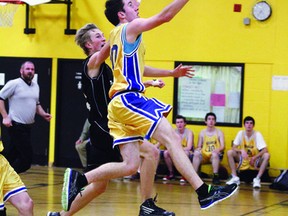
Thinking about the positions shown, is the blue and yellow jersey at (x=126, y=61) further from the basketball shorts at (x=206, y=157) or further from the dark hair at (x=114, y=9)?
the basketball shorts at (x=206, y=157)

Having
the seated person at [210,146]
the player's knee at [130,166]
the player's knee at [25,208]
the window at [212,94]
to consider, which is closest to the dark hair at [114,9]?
the player's knee at [130,166]

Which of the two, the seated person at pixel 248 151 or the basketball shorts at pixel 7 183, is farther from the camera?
the seated person at pixel 248 151

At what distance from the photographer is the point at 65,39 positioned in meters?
15.1

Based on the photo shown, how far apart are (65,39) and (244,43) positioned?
3.88 m

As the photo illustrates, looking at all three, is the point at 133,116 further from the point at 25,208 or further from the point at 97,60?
the point at 25,208

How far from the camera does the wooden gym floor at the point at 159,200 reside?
360 inches

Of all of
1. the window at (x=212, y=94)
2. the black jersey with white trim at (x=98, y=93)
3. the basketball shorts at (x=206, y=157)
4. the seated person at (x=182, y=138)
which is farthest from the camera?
the window at (x=212, y=94)

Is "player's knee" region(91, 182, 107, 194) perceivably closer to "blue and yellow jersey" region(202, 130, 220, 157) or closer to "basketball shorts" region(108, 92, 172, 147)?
"basketball shorts" region(108, 92, 172, 147)

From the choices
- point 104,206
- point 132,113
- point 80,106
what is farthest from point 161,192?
point 132,113

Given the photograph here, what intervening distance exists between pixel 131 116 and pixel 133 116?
0.06ft

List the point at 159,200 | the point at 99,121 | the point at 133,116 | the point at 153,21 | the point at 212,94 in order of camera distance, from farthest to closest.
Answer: the point at 212,94
the point at 159,200
the point at 99,121
the point at 133,116
the point at 153,21

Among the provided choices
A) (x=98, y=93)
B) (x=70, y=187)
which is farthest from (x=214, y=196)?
(x=98, y=93)

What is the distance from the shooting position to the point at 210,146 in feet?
43.9

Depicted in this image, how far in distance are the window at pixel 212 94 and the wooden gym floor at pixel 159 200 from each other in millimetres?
1598
